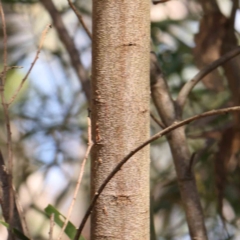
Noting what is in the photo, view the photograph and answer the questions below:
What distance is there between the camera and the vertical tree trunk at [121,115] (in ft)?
1.75

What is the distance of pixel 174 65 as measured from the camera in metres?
1.66

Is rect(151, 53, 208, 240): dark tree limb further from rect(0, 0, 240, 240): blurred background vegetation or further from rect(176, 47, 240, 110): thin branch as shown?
rect(0, 0, 240, 240): blurred background vegetation

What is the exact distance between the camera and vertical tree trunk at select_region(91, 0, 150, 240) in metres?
0.53

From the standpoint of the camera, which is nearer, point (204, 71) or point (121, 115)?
point (121, 115)

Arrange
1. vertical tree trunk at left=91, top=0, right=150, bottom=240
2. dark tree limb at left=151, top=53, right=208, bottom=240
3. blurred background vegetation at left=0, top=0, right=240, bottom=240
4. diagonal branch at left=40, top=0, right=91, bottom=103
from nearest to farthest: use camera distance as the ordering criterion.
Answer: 1. vertical tree trunk at left=91, top=0, right=150, bottom=240
2. dark tree limb at left=151, top=53, right=208, bottom=240
3. diagonal branch at left=40, top=0, right=91, bottom=103
4. blurred background vegetation at left=0, top=0, right=240, bottom=240

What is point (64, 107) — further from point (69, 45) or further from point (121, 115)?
point (121, 115)

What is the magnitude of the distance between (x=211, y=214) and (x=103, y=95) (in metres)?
1.15

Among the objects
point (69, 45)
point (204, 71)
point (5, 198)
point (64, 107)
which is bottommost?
point (5, 198)

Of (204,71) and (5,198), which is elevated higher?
(204,71)

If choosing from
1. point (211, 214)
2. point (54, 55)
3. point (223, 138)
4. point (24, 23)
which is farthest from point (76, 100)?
point (223, 138)

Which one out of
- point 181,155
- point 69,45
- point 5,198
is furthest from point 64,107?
point 5,198

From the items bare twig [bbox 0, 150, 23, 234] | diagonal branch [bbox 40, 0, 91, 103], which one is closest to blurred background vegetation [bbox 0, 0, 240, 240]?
diagonal branch [bbox 40, 0, 91, 103]

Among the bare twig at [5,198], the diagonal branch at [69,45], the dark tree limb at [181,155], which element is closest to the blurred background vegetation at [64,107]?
the diagonal branch at [69,45]

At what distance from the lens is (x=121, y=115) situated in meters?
0.54
